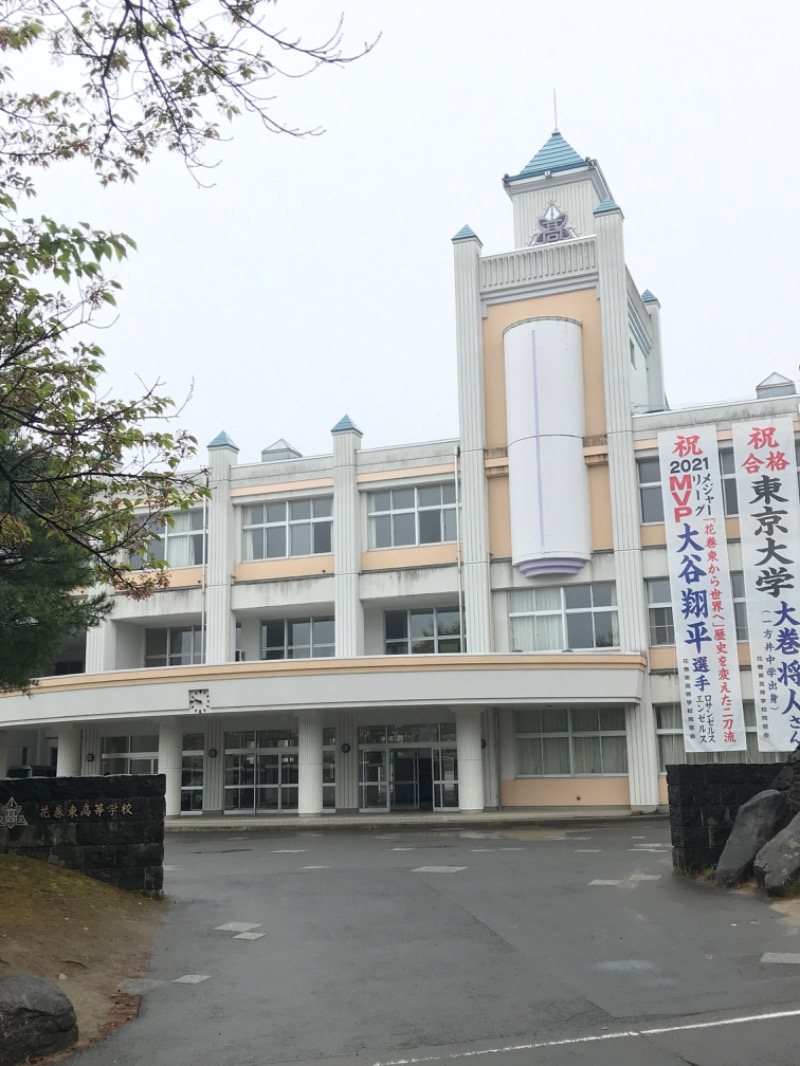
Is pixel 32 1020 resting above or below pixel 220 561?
below

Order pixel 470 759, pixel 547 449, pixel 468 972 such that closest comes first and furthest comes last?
pixel 468 972, pixel 470 759, pixel 547 449

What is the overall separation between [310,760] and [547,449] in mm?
11304

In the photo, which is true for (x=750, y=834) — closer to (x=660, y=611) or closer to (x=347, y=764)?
(x=660, y=611)

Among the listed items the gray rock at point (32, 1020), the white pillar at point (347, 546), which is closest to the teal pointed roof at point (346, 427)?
the white pillar at point (347, 546)

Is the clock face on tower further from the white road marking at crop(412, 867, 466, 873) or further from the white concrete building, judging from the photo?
the white road marking at crop(412, 867, 466, 873)

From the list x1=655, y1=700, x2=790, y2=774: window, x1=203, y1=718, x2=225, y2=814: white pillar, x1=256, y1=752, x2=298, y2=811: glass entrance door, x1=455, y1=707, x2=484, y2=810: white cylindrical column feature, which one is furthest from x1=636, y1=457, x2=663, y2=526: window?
x1=203, y1=718, x2=225, y2=814: white pillar

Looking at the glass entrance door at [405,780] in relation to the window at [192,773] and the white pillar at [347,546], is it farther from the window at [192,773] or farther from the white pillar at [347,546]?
the window at [192,773]

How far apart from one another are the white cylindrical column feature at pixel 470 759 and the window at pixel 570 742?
78.2 inches

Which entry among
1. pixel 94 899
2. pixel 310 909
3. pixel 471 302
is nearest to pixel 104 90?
pixel 94 899

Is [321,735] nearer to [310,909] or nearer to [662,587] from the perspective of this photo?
[662,587]

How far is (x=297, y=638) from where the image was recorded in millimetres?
34812

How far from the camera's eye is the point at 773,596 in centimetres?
2850

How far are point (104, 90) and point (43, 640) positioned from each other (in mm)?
9037

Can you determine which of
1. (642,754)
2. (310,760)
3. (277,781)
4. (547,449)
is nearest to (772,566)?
(642,754)
